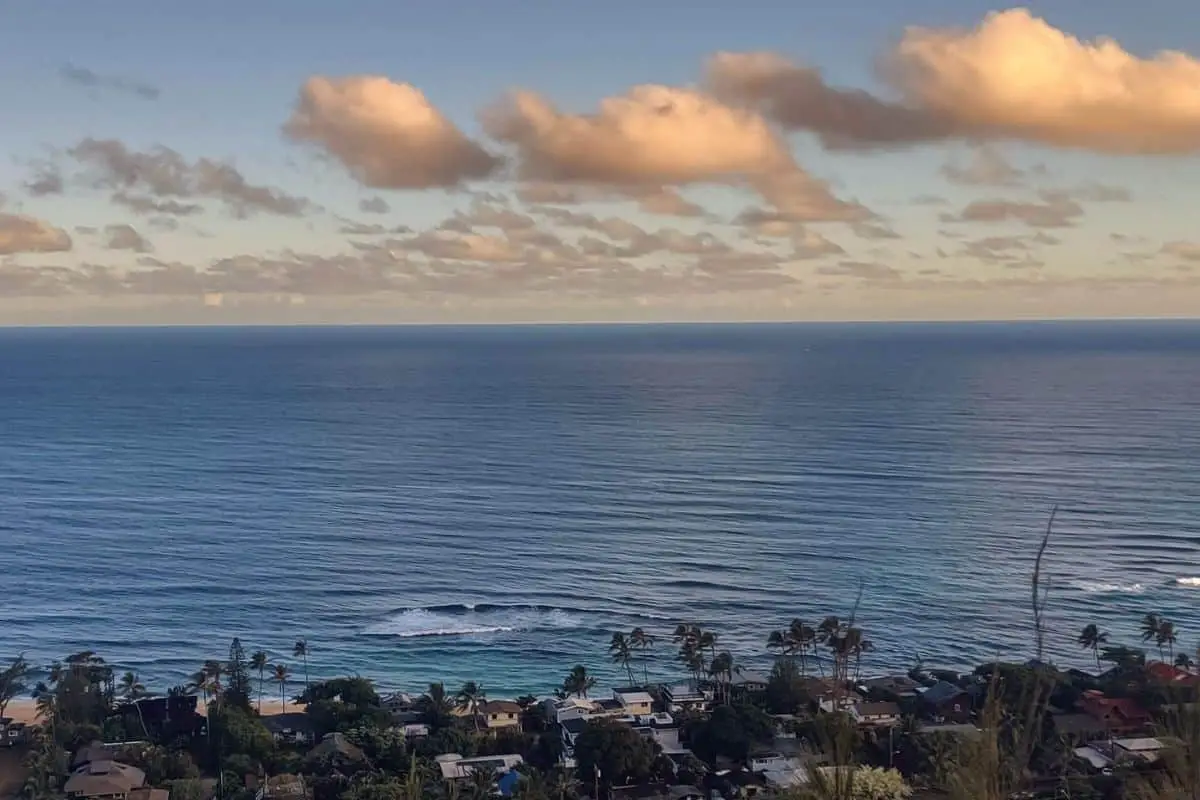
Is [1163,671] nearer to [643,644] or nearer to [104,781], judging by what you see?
[643,644]

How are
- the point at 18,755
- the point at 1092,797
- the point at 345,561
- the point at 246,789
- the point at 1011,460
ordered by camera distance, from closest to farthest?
the point at 1092,797, the point at 246,789, the point at 18,755, the point at 345,561, the point at 1011,460

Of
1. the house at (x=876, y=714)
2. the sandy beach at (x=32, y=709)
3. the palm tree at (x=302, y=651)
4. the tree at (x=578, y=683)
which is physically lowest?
the sandy beach at (x=32, y=709)

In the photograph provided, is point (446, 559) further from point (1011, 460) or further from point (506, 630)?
point (1011, 460)

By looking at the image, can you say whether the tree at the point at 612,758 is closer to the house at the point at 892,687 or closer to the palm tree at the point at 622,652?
the palm tree at the point at 622,652

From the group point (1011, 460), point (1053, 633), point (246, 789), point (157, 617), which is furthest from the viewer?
point (1011, 460)

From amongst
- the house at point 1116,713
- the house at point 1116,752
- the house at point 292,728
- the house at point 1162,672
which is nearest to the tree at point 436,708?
the house at point 292,728

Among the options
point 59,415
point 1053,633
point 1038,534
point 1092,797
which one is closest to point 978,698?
point 1092,797

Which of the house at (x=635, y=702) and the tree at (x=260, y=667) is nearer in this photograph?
the house at (x=635, y=702)
